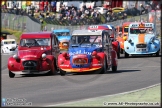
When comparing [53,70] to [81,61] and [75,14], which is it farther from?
[75,14]

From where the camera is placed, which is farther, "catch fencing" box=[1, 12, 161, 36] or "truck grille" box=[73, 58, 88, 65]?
"catch fencing" box=[1, 12, 161, 36]

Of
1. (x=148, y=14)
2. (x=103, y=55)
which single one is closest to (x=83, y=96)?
(x=103, y=55)

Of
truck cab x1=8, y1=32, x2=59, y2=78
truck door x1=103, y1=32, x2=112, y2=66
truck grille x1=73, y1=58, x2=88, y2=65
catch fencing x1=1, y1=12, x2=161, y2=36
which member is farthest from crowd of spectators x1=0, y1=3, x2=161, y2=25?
truck grille x1=73, y1=58, x2=88, y2=65

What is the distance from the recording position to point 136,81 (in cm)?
1727

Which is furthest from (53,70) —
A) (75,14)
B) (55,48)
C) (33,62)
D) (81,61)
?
(75,14)

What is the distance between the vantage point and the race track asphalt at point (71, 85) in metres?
13.8

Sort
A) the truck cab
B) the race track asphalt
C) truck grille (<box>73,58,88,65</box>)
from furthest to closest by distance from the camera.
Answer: the truck cab < truck grille (<box>73,58,88,65</box>) < the race track asphalt

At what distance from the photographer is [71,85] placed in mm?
16734

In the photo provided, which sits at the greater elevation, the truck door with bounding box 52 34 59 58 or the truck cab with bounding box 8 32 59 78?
the truck door with bounding box 52 34 59 58

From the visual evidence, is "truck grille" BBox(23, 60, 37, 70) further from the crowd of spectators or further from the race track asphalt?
the crowd of spectators

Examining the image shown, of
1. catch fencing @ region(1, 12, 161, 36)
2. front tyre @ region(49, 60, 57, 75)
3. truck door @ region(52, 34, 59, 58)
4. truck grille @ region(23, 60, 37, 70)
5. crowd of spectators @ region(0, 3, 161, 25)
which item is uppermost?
crowd of spectators @ region(0, 3, 161, 25)

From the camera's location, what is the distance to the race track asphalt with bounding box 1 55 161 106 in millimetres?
13763

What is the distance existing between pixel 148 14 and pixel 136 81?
28.3 metres

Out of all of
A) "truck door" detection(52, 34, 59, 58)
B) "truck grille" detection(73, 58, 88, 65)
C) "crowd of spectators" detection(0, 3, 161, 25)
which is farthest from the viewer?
"crowd of spectators" detection(0, 3, 161, 25)
